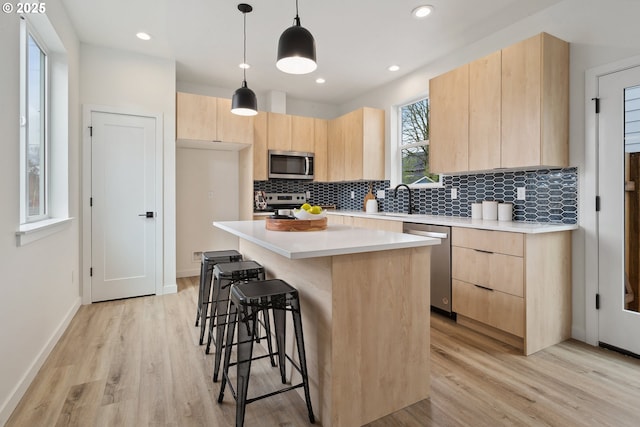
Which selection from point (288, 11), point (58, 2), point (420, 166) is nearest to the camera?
point (58, 2)

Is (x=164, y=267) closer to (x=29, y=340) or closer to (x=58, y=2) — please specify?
(x=29, y=340)

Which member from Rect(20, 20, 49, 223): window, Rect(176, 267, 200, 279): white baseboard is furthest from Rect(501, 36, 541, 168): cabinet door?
Rect(176, 267, 200, 279): white baseboard

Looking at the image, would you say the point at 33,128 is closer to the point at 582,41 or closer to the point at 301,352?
the point at 301,352

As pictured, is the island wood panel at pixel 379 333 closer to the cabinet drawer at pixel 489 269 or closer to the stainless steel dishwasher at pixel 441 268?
the cabinet drawer at pixel 489 269

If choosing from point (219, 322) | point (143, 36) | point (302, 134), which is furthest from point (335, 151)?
point (219, 322)

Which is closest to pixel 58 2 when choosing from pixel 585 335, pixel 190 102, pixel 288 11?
pixel 190 102

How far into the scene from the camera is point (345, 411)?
1.59 meters

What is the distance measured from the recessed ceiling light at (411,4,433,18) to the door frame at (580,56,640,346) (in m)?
1.31

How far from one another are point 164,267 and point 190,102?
2.00 m

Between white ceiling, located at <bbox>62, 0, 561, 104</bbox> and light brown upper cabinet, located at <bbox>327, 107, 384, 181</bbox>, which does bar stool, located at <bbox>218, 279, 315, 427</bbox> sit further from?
light brown upper cabinet, located at <bbox>327, 107, 384, 181</bbox>

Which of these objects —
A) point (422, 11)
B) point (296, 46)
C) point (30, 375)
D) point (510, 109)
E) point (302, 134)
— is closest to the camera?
point (296, 46)

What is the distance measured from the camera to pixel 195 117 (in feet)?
13.4

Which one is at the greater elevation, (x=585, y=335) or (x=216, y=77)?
(x=216, y=77)

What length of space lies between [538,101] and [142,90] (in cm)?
387
